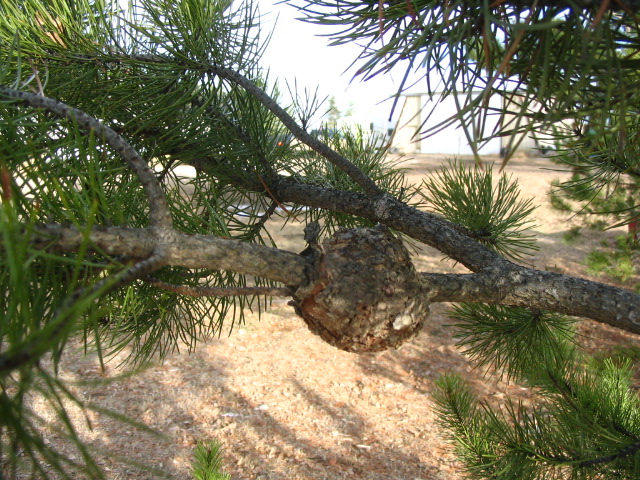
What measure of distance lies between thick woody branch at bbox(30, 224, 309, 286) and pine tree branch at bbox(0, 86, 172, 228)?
14mm

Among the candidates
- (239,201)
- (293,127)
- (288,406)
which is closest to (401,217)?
(293,127)

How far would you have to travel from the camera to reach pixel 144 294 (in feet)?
1.99

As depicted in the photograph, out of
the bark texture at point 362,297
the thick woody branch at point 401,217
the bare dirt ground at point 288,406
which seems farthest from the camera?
the bare dirt ground at point 288,406

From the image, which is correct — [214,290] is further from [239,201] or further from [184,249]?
[239,201]

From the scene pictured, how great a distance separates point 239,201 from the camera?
83 cm

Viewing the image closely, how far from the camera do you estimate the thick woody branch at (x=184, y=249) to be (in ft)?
1.01

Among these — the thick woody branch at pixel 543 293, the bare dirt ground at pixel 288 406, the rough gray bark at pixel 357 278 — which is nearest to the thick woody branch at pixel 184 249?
the rough gray bark at pixel 357 278

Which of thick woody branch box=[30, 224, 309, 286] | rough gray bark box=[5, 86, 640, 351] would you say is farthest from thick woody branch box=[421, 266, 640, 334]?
thick woody branch box=[30, 224, 309, 286]

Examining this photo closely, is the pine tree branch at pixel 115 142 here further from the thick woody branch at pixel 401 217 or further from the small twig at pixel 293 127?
the thick woody branch at pixel 401 217

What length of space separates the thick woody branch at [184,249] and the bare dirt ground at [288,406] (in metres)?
1.16

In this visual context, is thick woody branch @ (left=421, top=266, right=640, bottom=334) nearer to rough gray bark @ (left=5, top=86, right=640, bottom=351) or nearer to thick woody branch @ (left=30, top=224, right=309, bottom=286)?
rough gray bark @ (left=5, top=86, right=640, bottom=351)


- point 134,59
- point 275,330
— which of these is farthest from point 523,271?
point 275,330

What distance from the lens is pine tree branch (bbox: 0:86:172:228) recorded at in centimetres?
35

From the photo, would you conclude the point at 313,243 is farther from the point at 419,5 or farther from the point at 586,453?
the point at 586,453
